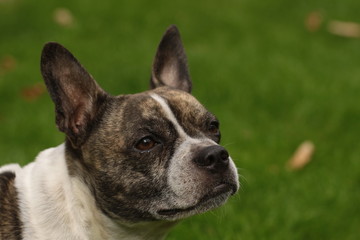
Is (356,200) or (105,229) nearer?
(105,229)

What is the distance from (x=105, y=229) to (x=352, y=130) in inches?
138

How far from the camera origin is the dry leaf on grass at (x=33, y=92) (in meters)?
6.64

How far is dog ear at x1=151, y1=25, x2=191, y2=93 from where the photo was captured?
14.1 ft

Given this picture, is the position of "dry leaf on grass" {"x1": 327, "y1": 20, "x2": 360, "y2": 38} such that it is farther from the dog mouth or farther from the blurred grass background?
the dog mouth

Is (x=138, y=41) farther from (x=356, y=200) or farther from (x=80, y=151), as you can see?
(x=80, y=151)

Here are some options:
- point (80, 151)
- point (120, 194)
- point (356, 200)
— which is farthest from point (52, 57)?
point (356, 200)

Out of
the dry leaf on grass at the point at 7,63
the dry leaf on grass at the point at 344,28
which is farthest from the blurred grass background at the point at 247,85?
the dry leaf on grass at the point at 344,28

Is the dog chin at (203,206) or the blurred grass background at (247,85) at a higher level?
the dog chin at (203,206)

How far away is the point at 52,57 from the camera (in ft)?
11.4

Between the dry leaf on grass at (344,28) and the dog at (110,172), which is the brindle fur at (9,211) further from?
the dry leaf on grass at (344,28)

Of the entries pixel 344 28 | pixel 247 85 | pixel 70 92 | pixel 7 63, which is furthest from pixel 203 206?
pixel 344 28

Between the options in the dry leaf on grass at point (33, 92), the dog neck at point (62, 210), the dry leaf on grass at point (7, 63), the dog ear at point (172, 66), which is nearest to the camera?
the dog neck at point (62, 210)

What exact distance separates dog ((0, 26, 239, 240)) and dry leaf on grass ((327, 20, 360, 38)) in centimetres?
572

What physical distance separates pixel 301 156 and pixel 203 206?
256 centimetres
